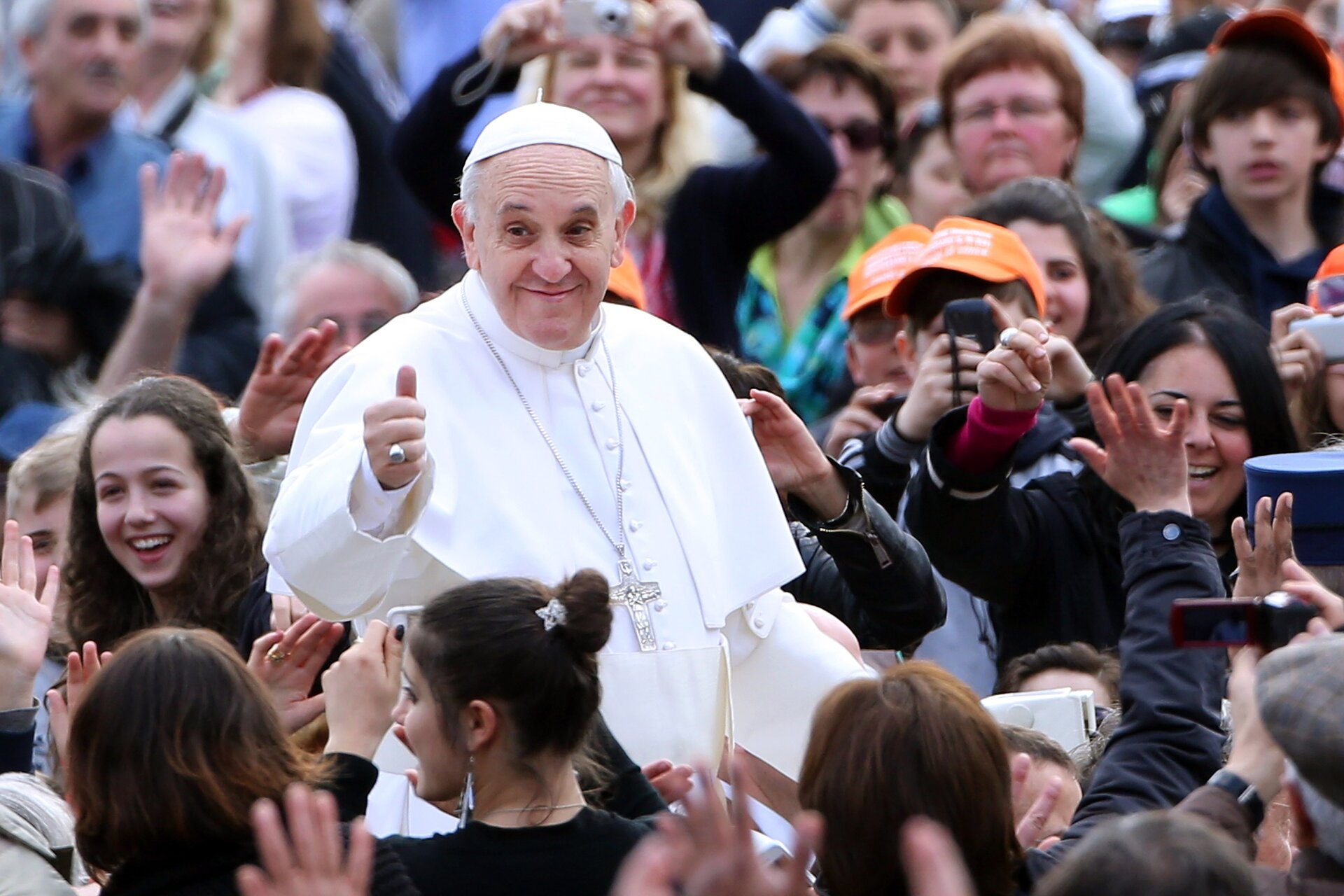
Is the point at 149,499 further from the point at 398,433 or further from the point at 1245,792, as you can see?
the point at 1245,792

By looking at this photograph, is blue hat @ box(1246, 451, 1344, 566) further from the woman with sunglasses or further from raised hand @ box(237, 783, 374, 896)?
the woman with sunglasses

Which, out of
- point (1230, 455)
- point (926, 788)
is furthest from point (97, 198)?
point (926, 788)

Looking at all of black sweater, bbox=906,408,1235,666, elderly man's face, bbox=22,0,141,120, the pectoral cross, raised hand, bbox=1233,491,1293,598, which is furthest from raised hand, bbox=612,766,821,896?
elderly man's face, bbox=22,0,141,120

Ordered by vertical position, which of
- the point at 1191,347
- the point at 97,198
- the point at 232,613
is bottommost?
the point at 232,613

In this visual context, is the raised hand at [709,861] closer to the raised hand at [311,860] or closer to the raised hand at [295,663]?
the raised hand at [311,860]

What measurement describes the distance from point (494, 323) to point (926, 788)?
1.50 m

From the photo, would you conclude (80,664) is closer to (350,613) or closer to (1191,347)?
(350,613)

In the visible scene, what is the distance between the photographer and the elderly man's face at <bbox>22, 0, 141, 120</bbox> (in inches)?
279

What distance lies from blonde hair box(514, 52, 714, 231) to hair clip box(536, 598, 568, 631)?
3.60 m

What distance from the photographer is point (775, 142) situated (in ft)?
22.1

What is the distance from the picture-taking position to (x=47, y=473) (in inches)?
223

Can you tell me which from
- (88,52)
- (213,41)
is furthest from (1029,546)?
(213,41)

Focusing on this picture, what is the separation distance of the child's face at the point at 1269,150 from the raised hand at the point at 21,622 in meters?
3.56

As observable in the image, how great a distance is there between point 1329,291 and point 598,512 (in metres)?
2.32
